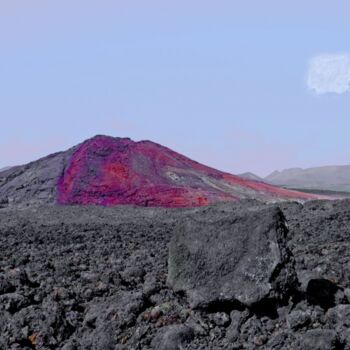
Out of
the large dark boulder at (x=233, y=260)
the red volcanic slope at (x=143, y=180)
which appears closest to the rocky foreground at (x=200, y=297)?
the large dark boulder at (x=233, y=260)

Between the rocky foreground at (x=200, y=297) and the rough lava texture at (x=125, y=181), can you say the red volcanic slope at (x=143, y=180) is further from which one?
the rocky foreground at (x=200, y=297)

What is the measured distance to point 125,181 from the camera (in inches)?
545

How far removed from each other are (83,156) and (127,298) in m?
11.0

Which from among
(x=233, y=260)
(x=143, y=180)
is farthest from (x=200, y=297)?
(x=143, y=180)

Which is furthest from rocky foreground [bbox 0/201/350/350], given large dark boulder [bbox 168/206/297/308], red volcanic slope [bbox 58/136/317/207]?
red volcanic slope [bbox 58/136/317/207]

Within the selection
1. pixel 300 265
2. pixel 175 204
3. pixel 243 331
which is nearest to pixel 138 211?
pixel 175 204

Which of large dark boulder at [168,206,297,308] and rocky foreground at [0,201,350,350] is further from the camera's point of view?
large dark boulder at [168,206,297,308]

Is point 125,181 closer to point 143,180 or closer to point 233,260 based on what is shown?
point 143,180

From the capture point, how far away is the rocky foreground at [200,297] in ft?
11.0

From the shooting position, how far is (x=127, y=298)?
383cm

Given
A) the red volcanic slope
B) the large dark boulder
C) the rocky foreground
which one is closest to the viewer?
the rocky foreground

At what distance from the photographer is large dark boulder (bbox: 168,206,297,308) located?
351 centimetres

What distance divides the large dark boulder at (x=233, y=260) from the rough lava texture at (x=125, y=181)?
8.64 metres

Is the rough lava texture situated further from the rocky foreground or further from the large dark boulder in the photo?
the large dark boulder
